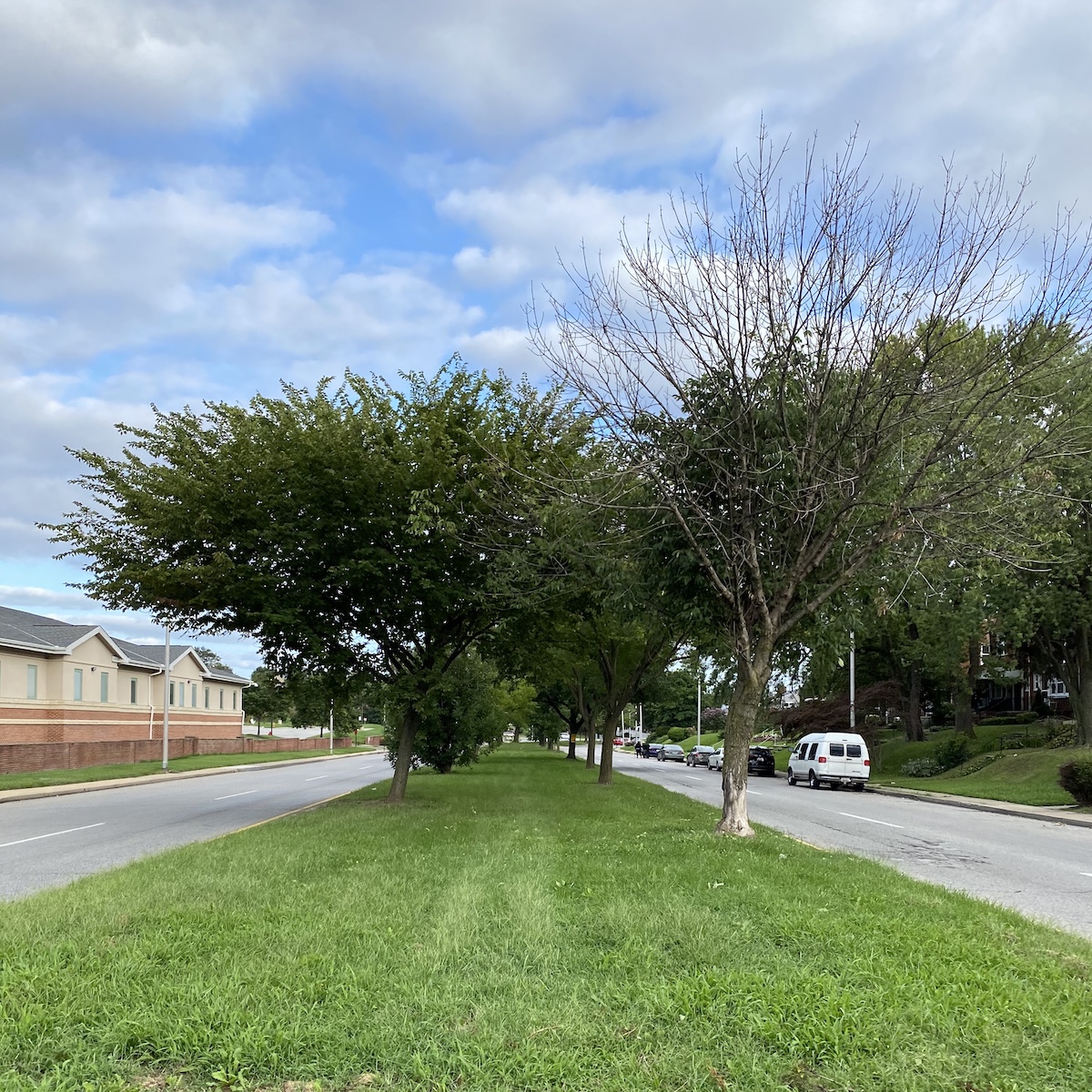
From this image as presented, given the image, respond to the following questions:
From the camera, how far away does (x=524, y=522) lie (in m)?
16.5

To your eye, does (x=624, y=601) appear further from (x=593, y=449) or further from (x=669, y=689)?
(x=669, y=689)

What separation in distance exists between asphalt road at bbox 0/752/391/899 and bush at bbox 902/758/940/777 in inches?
869

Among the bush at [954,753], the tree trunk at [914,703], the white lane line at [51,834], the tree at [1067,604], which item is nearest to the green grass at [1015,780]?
the bush at [954,753]

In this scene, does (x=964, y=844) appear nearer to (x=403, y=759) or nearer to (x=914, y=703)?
(x=403, y=759)

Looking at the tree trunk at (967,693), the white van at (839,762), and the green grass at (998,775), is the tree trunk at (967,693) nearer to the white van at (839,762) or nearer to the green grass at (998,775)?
the green grass at (998,775)

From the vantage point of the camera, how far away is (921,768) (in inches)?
1534

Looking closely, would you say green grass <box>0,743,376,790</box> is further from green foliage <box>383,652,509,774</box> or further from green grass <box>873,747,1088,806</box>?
green grass <box>873,747,1088,806</box>

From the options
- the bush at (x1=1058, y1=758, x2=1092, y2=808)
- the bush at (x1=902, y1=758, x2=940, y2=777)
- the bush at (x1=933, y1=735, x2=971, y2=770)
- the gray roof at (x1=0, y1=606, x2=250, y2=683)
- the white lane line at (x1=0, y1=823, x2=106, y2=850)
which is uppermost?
the gray roof at (x1=0, y1=606, x2=250, y2=683)

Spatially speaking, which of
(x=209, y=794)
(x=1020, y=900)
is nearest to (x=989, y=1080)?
(x=1020, y=900)

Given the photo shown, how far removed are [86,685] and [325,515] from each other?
34118mm

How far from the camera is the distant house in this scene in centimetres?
4044

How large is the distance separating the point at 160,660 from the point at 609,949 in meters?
57.0

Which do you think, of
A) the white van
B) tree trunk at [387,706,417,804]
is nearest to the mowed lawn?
tree trunk at [387,706,417,804]

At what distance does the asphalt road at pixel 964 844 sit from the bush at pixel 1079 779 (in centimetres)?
172
